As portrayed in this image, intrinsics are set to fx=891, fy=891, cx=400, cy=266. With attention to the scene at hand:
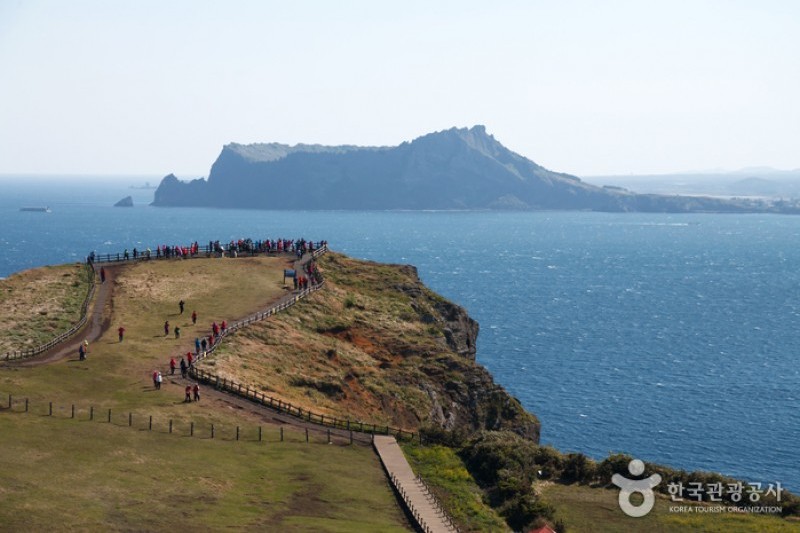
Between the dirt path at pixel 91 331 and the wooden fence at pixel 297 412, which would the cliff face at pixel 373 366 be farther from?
the dirt path at pixel 91 331

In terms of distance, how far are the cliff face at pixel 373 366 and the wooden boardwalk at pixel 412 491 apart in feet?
19.1

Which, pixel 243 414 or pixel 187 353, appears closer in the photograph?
pixel 243 414

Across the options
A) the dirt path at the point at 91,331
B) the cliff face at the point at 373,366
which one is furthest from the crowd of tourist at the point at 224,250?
the cliff face at the point at 373,366

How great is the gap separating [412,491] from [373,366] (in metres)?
24.2

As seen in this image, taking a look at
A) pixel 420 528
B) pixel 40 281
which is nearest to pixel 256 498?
pixel 420 528

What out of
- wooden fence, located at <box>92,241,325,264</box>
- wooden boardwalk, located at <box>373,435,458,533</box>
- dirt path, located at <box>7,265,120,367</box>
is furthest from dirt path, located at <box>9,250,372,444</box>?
wooden fence, located at <box>92,241,325,264</box>

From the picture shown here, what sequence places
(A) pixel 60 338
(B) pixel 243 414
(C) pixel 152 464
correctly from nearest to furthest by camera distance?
(C) pixel 152 464 < (B) pixel 243 414 < (A) pixel 60 338

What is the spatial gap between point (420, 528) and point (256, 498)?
6977mm

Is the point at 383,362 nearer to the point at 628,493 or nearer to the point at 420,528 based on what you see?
the point at 628,493

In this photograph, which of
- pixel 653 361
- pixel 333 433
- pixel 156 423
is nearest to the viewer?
pixel 156 423

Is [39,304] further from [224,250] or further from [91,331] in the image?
[224,250]

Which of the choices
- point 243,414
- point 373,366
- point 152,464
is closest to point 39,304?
point 373,366

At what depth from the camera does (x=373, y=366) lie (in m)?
64.4

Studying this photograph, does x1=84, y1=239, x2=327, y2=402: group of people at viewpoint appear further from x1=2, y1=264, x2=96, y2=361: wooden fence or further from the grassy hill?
x1=2, y1=264, x2=96, y2=361: wooden fence
